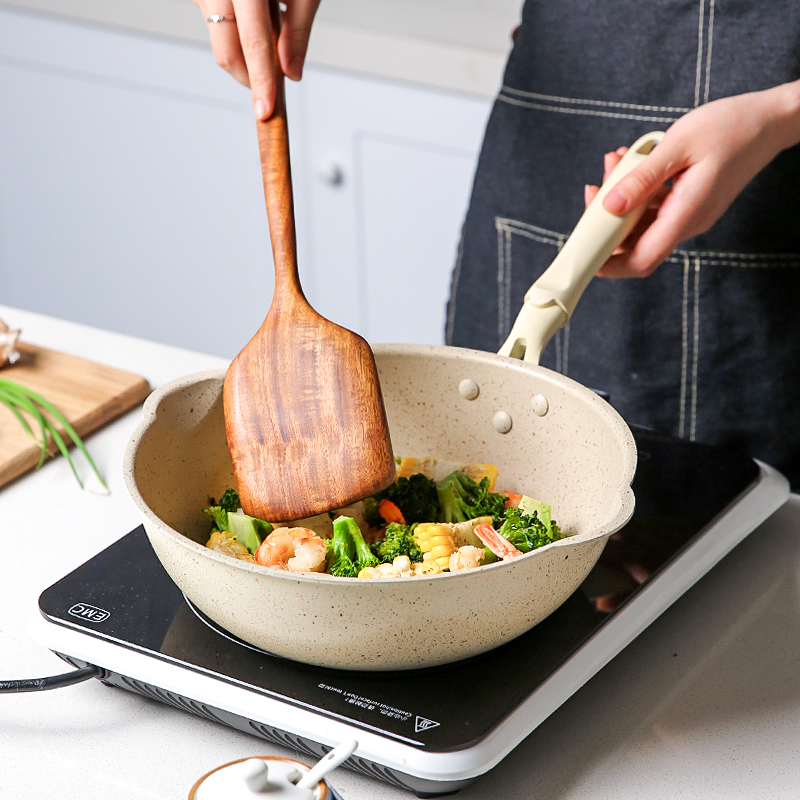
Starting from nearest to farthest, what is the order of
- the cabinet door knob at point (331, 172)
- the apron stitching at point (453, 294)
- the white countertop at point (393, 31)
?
the apron stitching at point (453, 294), the white countertop at point (393, 31), the cabinet door knob at point (331, 172)

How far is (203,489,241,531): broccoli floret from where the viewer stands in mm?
908

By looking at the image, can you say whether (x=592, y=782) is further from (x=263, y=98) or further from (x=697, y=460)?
(x=263, y=98)

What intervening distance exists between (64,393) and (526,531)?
0.63 meters

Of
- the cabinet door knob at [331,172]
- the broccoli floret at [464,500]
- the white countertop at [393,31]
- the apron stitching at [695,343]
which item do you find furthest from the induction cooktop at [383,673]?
the cabinet door knob at [331,172]

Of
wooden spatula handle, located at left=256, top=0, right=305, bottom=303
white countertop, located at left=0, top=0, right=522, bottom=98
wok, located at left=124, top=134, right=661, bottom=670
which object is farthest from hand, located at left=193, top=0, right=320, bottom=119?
white countertop, located at left=0, top=0, right=522, bottom=98

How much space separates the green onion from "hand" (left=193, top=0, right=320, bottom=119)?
40 centimetres

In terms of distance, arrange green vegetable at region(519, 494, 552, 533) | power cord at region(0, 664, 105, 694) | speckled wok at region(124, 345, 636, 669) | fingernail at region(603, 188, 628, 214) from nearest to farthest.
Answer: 1. speckled wok at region(124, 345, 636, 669)
2. power cord at region(0, 664, 105, 694)
3. green vegetable at region(519, 494, 552, 533)
4. fingernail at region(603, 188, 628, 214)

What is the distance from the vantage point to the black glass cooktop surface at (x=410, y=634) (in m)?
0.72

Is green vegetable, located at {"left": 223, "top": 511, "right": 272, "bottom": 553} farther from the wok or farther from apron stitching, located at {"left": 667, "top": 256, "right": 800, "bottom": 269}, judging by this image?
apron stitching, located at {"left": 667, "top": 256, "right": 800, "bottom": 269}

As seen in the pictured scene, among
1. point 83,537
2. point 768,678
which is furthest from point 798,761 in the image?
point 83,537

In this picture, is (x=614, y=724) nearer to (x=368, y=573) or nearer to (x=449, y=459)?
(x=368, y=573)

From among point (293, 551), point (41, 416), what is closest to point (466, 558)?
point (293, 551)

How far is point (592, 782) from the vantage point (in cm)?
72

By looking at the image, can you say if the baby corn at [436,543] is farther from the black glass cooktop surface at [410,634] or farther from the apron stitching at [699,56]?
the apron stitching at [699,56]
